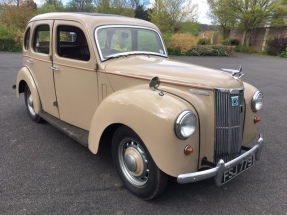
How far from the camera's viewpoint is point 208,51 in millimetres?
21703

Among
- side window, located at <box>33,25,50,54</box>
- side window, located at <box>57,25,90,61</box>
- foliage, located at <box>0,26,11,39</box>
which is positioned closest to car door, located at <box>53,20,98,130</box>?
side window, located at <box>57,25,90,61</box>

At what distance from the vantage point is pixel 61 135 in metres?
4.36

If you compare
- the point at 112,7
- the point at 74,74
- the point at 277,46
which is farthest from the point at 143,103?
the point at 112,7

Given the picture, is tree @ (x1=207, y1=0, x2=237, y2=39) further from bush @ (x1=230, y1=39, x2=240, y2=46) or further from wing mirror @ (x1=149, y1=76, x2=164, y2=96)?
wing mirror @ (x1=149, y1=76, x2=164, y2=96)

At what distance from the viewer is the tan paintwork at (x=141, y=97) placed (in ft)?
7.93

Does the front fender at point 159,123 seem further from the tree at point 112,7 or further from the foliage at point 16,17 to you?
the tree at point 112,7

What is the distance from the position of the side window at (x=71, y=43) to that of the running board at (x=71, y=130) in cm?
97

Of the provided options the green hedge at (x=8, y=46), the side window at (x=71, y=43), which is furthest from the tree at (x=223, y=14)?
the side window at (x=71, y=43)

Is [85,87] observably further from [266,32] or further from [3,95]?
[266,32]

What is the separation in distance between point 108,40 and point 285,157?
2.97 m

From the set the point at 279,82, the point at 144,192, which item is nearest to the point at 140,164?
the point at 144,192

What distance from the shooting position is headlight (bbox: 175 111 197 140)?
7.68 ft

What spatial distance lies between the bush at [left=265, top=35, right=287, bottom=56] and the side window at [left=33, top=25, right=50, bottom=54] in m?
25.6

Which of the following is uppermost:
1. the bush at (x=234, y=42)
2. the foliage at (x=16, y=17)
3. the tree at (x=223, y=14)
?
the tree at (x=223, y=14)
